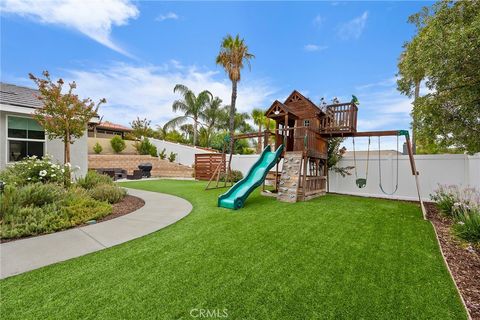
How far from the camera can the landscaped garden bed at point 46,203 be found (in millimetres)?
4457

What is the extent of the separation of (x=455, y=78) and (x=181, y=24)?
930 cm

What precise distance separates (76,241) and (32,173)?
14.5 feet

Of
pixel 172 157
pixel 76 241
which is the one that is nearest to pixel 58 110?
pixel 76 241

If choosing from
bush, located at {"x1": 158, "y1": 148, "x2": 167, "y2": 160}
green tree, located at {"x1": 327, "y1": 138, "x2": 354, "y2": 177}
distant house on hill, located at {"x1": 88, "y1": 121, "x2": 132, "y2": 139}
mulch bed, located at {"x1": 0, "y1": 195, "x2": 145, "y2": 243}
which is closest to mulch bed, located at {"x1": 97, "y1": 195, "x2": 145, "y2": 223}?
mulch bed, located at {"x1": 0, "y1": 195, "x2": 145, "y2": 243}

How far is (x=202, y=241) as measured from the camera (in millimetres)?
3922

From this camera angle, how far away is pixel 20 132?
8375 millimetres

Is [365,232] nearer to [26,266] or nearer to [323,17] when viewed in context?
[26,266]

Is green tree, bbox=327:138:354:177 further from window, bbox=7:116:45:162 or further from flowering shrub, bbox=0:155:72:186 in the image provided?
window, bbox=7:116:45:162

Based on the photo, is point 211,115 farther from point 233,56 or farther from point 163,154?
point 233,56

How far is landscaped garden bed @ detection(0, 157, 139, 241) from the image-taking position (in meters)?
4.46

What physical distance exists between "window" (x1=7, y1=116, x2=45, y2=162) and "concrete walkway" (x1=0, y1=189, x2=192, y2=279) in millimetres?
6265

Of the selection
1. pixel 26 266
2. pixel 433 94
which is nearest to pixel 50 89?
pixel 26 266

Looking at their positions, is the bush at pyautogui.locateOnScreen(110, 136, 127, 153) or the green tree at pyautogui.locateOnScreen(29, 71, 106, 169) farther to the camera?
the bush at pyautogui.locateOnScreen(110, 136, 127, 153)

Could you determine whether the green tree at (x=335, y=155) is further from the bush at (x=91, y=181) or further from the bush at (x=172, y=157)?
the bush at (x=172, y=157)
